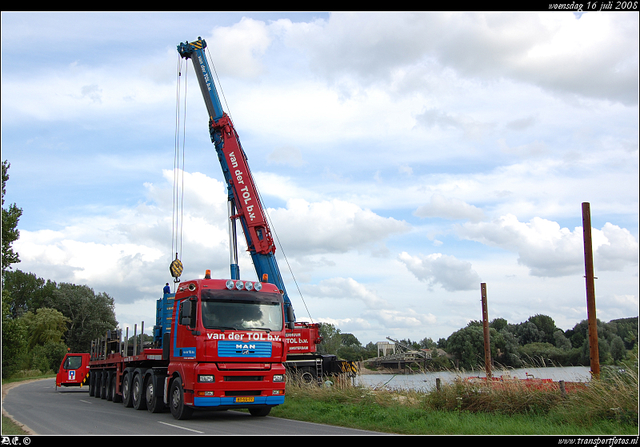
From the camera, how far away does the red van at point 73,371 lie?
29.0m

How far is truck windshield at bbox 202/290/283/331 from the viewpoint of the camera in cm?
1341

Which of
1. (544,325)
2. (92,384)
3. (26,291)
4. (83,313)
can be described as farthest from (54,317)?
(544,325)

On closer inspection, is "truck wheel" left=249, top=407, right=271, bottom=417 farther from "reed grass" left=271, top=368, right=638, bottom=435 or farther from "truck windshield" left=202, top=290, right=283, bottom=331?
"truck windshield" left=202, top=290, right=283, bottom=331

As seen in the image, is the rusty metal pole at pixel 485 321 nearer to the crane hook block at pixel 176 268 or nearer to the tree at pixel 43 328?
the crane hook block at pixel 176 268

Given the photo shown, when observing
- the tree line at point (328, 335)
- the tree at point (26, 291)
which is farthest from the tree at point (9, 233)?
the tree at point (26, 291)

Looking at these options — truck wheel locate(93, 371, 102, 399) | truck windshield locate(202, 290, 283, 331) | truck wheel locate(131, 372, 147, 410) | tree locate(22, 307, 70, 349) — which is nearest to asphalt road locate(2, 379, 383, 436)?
truck wheel locate(131, 372, 147, 410)

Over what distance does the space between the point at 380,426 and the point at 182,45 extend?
1854 cm

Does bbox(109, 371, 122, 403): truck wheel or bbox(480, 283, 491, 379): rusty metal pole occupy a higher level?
bbox(480, 283, 491, 379): rusty metal pole

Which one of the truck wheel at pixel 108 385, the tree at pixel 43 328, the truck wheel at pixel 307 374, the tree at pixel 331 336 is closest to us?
the truck wheel at pixel 307 374

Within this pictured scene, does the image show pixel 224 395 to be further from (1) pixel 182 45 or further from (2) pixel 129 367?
(1) pixel 182 45

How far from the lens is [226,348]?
13.1 m

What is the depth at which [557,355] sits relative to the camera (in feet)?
66.8

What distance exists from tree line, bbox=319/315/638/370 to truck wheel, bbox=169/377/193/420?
7.22 meters

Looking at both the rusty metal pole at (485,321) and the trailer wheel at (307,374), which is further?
the trailer wheel at (307,374)
